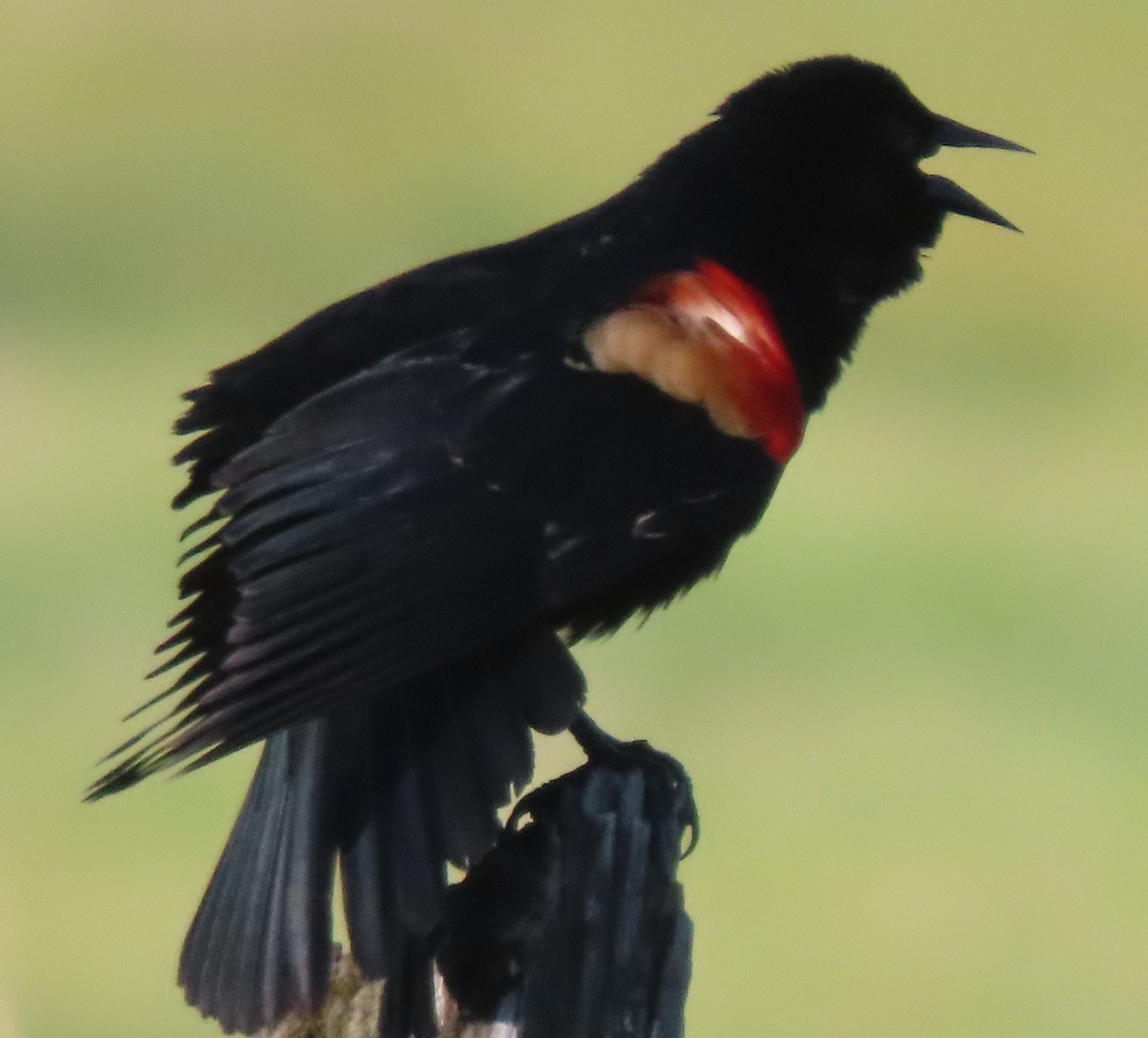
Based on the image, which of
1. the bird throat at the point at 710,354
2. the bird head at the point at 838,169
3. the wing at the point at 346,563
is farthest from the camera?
the bird head at the point at 838,169

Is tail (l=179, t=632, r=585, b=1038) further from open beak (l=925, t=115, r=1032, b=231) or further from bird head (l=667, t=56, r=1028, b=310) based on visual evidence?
open beak (l=925, t=115, r=1032, b=231)

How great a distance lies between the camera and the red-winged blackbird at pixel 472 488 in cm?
187

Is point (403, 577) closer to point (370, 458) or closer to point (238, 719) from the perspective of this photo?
point (370, 458)

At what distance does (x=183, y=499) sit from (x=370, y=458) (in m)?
0.27

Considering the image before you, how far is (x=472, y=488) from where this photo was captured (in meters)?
2.12

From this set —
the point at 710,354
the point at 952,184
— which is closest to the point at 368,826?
the point at 710,354

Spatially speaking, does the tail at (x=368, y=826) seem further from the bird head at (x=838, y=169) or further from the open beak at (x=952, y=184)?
the open beak at (x=952, y=184)

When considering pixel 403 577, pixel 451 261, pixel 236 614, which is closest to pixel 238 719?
pixel 236 614

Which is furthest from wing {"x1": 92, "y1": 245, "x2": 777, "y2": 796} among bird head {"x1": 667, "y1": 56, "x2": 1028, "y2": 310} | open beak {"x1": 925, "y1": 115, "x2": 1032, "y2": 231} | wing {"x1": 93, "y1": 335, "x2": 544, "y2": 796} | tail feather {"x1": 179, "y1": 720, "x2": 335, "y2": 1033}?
open beak {"x1": 925, "y1": 115, "x2": 1032, "y2": 231}

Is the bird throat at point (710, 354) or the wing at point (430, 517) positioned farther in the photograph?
the bird throat at point (710, 354)

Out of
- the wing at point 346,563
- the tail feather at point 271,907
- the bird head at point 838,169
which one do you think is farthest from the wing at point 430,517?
the bird head at point 838,169

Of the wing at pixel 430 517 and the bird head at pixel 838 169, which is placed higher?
the bird head at pixel 838 169

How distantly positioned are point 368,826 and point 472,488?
0.43 metres

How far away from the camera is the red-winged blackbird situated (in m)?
1.87
